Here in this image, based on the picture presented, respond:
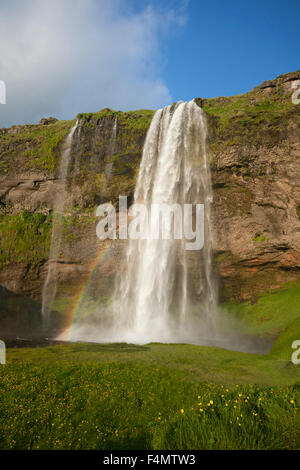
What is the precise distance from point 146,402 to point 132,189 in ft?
112

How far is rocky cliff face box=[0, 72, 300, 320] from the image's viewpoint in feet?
116

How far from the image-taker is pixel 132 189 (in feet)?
139

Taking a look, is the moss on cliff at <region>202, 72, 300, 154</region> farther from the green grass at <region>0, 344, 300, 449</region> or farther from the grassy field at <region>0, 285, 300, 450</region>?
the green grass at <region>0, 344, 300, 449</region>

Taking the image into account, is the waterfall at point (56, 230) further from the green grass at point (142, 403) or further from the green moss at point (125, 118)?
the green grass at point (142, 403)

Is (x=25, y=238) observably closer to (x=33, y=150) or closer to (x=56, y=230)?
(x=56, y=230)

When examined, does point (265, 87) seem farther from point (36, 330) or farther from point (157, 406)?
point (36, 330)

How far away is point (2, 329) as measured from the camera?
4316cm

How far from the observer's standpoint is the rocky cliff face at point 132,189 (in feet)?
116

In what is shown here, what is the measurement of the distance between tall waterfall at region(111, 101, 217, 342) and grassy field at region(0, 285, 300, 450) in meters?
18.1

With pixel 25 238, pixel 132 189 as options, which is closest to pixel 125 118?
Answer: pixel 132 189

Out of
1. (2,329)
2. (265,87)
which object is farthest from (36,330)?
(265,87)

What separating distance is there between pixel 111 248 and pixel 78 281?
7.25 meters

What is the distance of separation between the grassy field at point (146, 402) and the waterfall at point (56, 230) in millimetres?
26871

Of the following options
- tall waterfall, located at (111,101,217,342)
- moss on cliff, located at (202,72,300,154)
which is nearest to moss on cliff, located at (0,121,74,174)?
tall waterfall, located at (111,101,217,342)
